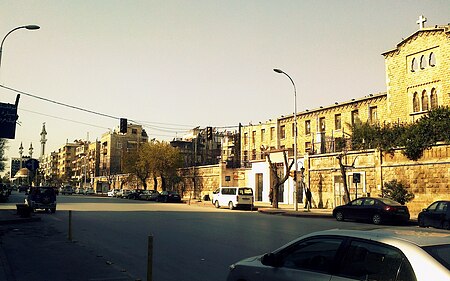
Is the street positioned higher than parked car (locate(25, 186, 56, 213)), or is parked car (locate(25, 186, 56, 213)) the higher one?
parked car (locate(25, 186, 56, 213))

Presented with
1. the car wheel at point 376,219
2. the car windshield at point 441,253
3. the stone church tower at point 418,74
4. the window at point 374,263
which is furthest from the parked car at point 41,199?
the stone church tower at point 418,74

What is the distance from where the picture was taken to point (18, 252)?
1245 centimetres

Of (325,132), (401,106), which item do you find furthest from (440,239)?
(325,132)

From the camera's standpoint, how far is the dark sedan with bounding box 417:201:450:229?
20.1 meters

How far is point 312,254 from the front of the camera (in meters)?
4.78

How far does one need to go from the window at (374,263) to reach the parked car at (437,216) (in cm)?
1836

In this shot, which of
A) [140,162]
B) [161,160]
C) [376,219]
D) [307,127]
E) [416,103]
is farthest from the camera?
[140,162]

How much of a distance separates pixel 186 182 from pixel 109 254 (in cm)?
5192

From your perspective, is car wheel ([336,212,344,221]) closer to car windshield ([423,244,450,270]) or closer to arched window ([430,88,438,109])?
arched window ([430,88,438,109])

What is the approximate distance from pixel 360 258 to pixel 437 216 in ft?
61.6

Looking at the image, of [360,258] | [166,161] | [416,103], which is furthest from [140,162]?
[360,258]

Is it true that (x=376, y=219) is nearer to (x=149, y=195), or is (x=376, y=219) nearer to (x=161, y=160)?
(x=149, y=195)

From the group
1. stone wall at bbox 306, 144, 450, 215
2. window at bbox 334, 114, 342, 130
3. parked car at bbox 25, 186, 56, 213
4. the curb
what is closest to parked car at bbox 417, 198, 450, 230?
stone wall at bbox 306, 144, 450, 215

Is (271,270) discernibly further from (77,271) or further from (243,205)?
(243,205)
